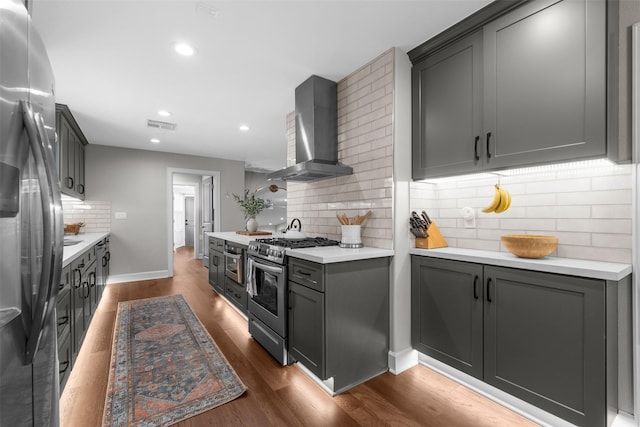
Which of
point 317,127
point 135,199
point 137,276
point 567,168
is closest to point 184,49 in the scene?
point 317,127

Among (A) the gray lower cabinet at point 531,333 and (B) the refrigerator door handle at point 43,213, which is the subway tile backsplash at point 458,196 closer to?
(A) the gray lower cabinet at point 531,333

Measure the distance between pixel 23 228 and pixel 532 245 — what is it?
223cm

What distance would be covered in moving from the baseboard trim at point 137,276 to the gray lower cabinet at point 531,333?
5039 millimetres

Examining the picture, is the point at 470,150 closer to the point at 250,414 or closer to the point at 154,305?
the point at 250,414

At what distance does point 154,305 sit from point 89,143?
3.18 m

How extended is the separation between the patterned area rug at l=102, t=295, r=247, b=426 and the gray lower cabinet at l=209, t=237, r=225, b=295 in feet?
2.30

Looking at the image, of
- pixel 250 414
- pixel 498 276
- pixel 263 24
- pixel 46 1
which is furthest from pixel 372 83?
pixel 250 414

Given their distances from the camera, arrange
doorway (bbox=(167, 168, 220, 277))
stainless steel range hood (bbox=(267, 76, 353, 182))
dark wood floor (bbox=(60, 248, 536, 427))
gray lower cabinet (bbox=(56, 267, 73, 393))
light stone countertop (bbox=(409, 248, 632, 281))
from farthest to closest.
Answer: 1. doorway (bbox=(167, 168, 220, 277))
2. stainless steel range hood (bbox=(267, 76, 353, 182))
3. gray lower cabinet (bbox=(56, 267, 73, 393))
4. dark wood floor (bbox=(60, 248, 536, 427))
5. light stone countertop (bbox=(409, 248, 632, 281))

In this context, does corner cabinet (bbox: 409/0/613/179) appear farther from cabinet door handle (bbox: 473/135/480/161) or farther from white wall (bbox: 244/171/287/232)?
white wall (bbox: 244/171/287/232)

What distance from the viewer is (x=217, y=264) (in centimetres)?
408

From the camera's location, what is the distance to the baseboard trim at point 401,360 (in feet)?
7.11

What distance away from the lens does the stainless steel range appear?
2252 mm

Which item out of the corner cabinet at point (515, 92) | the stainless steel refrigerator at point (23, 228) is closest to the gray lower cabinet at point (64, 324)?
the stainless steel refrigerator at point (23, 228)

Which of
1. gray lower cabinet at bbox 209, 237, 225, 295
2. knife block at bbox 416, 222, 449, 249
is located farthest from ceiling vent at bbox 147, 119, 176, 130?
knife block at bbox 416, 222, 449, 249
